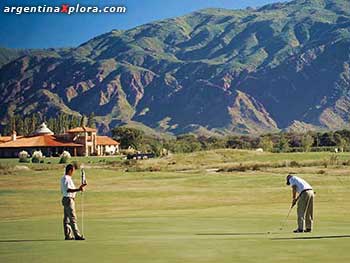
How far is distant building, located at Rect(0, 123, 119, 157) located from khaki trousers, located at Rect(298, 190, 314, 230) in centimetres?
12104

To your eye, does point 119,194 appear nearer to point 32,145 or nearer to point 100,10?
point 100,10

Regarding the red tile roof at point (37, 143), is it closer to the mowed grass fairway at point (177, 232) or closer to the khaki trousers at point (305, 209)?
the mowed grass fairway at point (177, 232)

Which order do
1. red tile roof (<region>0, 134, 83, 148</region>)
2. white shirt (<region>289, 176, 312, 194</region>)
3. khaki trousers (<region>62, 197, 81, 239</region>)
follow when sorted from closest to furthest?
khaki trousers (<region>62, 197, 81, 239</region>), white shirt (<region>289, 176, 312, 194</region>), red tile roof (<region>0, 134, 83, 148</region>)

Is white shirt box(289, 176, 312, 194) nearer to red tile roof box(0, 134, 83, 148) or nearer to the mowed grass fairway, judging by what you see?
the mowed grass fairway

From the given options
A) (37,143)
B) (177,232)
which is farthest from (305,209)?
(37,143)

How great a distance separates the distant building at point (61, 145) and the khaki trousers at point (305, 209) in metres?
121

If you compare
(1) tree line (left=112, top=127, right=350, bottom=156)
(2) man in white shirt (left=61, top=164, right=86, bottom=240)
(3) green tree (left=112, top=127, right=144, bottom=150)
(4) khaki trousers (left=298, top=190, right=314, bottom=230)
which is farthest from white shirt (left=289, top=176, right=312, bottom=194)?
(3) green tree (left=112, top=127, right=144, bottom=150)

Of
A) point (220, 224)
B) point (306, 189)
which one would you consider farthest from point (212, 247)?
point (220, 224)

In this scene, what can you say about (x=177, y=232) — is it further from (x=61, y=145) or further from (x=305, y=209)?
(x=61, y=145)

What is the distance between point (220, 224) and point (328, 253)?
29.5 feet

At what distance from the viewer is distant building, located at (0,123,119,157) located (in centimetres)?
13975

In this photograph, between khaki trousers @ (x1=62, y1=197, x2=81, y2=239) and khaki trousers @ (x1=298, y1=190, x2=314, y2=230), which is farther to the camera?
khaki trousers @ (x1=298, y1=190, x2=314, y2=230)

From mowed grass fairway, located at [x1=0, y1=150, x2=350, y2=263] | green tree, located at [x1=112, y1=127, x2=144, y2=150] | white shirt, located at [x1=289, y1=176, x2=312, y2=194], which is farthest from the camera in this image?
green tree, located at [x1=112, y1=127, x2=144, y2=150]

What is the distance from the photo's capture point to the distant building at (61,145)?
139750 millimetres
